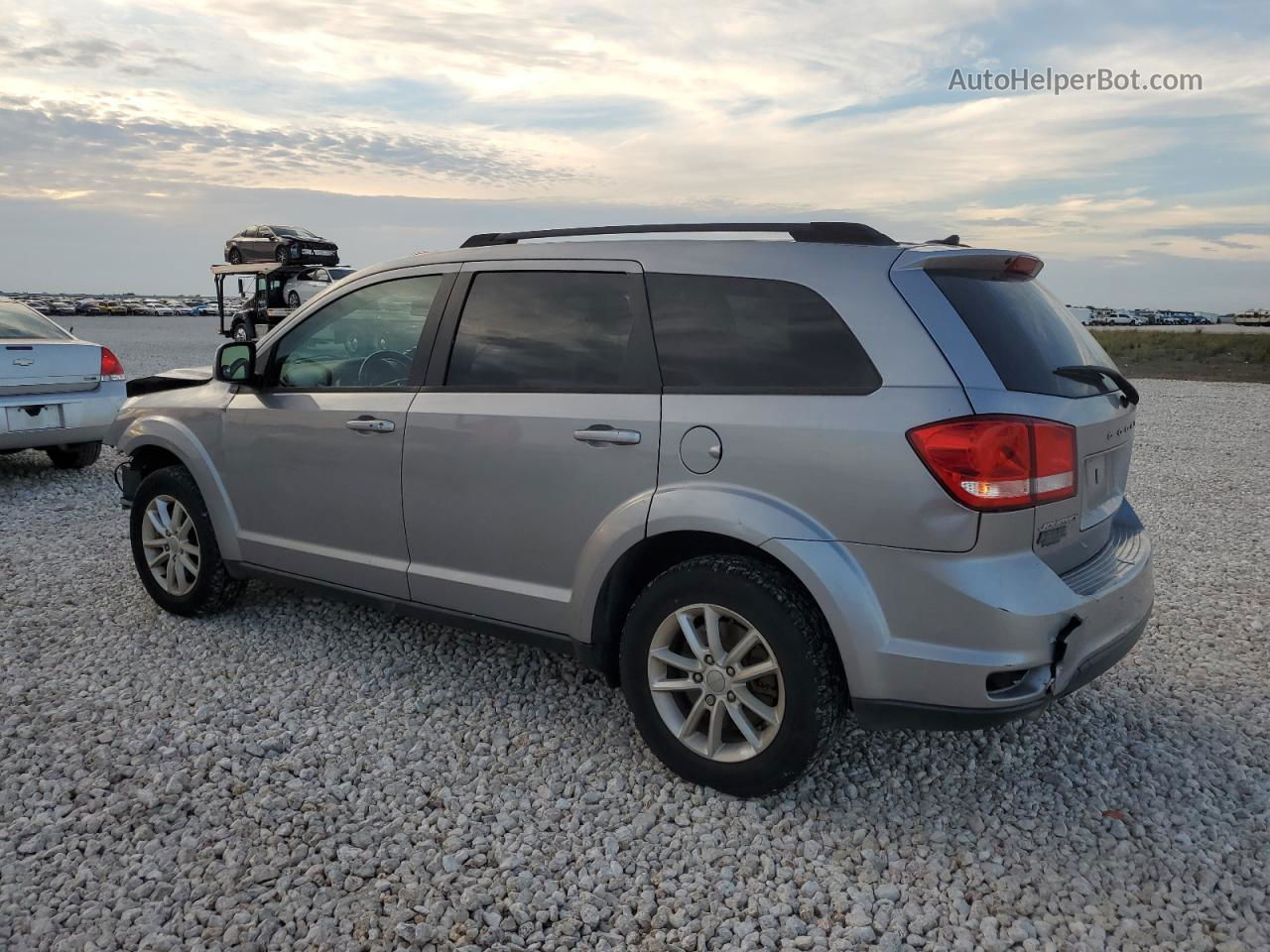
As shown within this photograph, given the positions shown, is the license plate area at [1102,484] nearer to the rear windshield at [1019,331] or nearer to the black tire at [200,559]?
the rear windshield at [1019,331]

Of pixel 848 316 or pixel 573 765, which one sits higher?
pixel 848 316

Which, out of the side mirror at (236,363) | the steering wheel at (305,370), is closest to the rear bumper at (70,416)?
the side mirror at (236,363)

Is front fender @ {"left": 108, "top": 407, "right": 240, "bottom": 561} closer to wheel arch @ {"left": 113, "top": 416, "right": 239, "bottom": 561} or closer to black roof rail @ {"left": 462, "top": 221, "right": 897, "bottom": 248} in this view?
wheel arch @ {"left": 113, "top": 416, "right": 239, "bottom": 561}

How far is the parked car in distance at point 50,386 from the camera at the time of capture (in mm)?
8281

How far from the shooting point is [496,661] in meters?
4.66

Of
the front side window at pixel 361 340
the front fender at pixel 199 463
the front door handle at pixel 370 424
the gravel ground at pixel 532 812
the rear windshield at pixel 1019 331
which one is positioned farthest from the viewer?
the front fender at pixel 199 463

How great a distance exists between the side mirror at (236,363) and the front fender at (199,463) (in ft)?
1.41

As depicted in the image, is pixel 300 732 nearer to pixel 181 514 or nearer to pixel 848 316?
pixel 181 514

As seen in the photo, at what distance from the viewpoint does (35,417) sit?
842 centimetres

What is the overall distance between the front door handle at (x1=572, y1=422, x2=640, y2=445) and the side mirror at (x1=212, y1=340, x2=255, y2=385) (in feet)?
6.72

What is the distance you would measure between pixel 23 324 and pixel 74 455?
49.6 inches

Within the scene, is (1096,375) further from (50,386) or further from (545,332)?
(50,386)

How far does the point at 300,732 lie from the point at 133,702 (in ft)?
2.73

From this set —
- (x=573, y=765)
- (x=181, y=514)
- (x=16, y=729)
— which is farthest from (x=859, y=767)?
(x=181, y=514)
